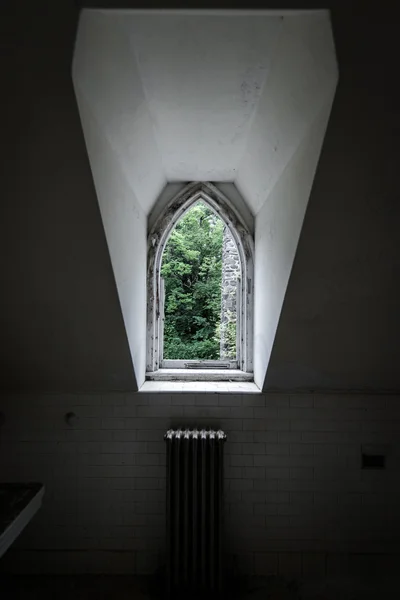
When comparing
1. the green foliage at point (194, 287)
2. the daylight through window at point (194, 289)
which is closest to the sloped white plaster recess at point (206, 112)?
the daylight through window at point (194, 289)

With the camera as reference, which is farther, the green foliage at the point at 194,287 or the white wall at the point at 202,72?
the green foliage at the point at 194,287

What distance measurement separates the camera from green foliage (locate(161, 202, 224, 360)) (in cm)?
579

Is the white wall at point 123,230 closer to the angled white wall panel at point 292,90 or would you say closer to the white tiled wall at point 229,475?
the white tiled wall at point 229,475

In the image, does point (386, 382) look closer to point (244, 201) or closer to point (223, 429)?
point (223, 429)

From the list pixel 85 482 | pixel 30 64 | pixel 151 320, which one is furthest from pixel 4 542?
pixel 30 64

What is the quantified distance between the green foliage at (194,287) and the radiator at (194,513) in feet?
10.3

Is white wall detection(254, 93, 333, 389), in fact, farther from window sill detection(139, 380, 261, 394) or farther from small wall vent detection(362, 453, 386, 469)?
small wall vent detection(362, 453, 386, 469)

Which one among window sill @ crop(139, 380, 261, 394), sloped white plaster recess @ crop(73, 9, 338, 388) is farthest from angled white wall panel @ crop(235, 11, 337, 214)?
window sill @ crop(139, 380, 261, 394)

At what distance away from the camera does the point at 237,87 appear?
1572 millimetres

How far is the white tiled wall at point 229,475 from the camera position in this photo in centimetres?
238

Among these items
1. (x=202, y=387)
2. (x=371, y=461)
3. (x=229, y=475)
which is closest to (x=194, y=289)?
(x=202, y=387)

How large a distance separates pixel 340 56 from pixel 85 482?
8.32 ft

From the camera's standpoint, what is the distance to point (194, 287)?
6.49 m

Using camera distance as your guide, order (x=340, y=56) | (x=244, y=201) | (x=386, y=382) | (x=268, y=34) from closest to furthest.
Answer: (x=340, y=56), (x=268, y=34), (x=386, y=382), (x=244, y=201)
